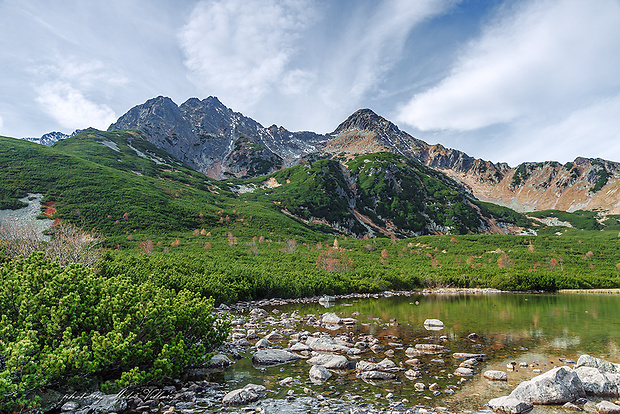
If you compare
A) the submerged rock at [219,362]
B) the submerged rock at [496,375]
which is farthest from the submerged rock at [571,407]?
the submerged rock at [219,362]

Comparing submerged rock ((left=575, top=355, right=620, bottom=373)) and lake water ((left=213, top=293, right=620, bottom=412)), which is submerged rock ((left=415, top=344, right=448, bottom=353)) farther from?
submerged rock ((left=575, top=355, right=620, bottom=373))

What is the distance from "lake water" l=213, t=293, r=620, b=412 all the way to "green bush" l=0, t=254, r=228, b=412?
327cm

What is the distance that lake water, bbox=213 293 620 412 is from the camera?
12.1 m

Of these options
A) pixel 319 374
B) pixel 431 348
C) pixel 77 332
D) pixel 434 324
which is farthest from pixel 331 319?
pixel 77 332

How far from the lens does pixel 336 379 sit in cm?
1346

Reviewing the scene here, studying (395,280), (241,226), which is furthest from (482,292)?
(241,226)

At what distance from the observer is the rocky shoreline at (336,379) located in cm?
1050

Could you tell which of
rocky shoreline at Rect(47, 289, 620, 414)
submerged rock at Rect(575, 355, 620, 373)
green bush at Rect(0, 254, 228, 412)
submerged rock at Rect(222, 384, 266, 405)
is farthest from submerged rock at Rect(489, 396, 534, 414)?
green bush at Rect(0, 254, 228, 412)

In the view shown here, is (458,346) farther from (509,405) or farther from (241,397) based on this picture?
(241,397)

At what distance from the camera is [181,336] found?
12.4 meters

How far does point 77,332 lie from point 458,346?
1869 cm

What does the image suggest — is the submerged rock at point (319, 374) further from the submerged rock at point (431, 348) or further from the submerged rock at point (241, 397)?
the submerged rock at point (431, 348)

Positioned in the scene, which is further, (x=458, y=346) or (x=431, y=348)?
(x=458, y=346)

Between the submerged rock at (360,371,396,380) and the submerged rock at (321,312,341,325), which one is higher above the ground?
the submerged rock at (360,371,396,380)
